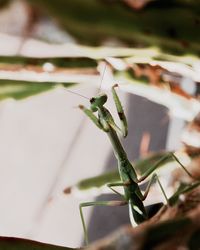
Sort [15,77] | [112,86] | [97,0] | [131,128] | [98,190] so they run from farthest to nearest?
[131,128], [98,190], [112,86], [15,77], [97,0]

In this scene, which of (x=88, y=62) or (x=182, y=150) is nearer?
(x=88, y=62)

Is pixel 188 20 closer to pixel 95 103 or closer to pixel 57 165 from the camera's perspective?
pixel 95 103

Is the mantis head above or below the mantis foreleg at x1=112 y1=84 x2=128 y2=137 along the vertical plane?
above

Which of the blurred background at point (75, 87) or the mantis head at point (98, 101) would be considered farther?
the mantis head at point (98, 101)

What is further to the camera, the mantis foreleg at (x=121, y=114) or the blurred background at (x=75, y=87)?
the mantis foreleg at (x=121, y=114)

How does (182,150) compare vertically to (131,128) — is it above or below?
below

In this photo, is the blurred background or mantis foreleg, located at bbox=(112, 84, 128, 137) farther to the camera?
mantis foreleg, located at bbox=(112, 84, 128, 137)

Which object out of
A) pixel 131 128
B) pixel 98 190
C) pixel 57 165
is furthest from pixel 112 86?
pixel 57 165

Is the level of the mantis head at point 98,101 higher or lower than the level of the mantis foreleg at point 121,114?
higher
